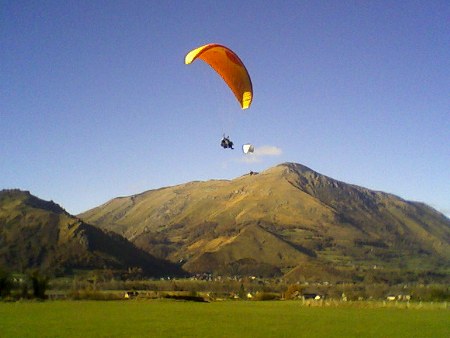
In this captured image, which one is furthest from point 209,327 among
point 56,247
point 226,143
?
point 56,247

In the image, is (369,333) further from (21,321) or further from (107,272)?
(107,272)

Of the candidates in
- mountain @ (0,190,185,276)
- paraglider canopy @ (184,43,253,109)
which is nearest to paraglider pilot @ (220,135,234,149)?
paraglider canopy @ (184,43,253,109)

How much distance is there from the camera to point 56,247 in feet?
580

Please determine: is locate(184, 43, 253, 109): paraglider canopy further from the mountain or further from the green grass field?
the mountain

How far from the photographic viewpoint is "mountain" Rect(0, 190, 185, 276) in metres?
166

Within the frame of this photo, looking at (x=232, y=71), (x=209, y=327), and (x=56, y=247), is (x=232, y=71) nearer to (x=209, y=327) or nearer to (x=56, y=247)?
(x=209, y=327)

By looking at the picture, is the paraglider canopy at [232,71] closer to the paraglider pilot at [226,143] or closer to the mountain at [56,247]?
the paraglider pilot at [226,143]

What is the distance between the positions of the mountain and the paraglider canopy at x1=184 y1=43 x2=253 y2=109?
140 m

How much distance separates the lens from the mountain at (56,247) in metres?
166

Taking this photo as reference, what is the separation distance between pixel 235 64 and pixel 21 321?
84.7 ft

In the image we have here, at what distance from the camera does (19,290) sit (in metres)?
81.9

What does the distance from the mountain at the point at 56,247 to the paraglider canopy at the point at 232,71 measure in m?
140

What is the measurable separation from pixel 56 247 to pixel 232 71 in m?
156

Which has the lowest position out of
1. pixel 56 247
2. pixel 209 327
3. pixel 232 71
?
pixel 209 327
